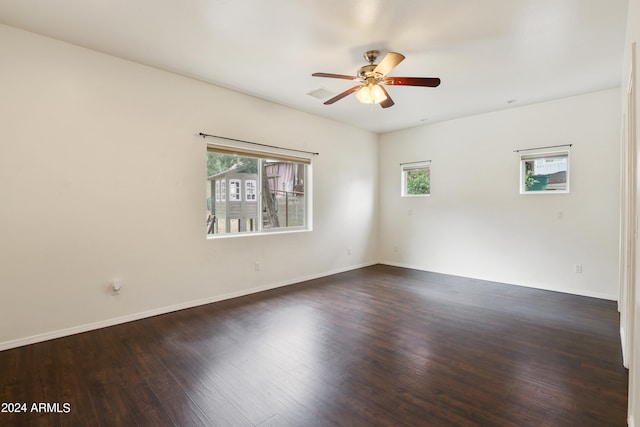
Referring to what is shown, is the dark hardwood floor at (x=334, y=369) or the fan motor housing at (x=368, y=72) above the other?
the fan motor housing at (x=368, y=72)

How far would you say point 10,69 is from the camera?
2572 mm

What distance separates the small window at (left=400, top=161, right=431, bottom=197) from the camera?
570 cm

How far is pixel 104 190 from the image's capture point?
3.03 m

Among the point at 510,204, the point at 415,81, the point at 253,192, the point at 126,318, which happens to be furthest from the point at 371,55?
the point at 126,318

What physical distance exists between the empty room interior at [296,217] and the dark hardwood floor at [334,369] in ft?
0.07

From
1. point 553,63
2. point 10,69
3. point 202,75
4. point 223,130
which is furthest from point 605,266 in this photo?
point 10,69

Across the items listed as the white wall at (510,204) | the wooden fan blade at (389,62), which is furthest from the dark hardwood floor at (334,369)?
the wooden fan blade at (389,62)

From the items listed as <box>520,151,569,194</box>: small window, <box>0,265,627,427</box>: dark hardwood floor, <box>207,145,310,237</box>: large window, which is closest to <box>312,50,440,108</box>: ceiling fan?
<box>207,145,310,237</box>: large window

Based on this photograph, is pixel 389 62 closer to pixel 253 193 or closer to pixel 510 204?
pixel 253 193

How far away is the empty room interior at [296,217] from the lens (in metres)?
1.99

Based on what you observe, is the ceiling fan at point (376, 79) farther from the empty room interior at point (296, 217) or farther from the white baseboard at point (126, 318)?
the white baseboard at point (126, 318)

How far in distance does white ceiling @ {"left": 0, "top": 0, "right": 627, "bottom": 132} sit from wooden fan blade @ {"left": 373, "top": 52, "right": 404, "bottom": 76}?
273mm

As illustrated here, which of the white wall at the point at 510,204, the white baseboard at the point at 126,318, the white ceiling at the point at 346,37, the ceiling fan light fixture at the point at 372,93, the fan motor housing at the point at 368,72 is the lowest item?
the white baseboard at the point at 126,318

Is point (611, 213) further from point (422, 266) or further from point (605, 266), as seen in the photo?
point (422, 266)
